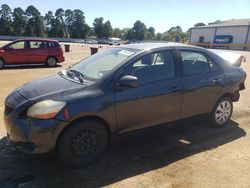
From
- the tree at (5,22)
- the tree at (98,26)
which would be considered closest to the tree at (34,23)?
the tree at (5,22)

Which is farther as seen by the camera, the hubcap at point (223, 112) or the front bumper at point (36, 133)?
the hubcap at point (223, 112)

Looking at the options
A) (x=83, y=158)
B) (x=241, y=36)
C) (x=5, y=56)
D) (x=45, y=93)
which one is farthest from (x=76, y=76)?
(x=241, y=36)

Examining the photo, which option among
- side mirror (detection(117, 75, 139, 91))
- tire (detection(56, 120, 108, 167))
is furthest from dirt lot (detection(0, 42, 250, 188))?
side mirror (detection(117, 75, 139, 91))

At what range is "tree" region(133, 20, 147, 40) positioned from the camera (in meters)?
120

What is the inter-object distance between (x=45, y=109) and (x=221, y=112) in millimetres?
3541

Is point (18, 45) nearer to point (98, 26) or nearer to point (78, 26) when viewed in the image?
point (78, 26)

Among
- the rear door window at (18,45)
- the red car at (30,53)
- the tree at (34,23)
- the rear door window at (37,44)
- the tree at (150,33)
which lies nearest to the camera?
the red car at (30,53)

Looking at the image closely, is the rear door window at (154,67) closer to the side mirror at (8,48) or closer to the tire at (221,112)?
the tire at (221,112)

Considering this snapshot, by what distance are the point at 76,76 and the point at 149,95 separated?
3.88ft

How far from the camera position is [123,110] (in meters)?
4.06

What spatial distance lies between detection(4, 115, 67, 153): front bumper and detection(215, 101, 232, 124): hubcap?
126 inches

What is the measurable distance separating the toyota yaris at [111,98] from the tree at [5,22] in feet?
307

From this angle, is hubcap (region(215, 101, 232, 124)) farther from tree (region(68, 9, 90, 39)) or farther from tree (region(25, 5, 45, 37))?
tree (region(68, 9, 90, 39))

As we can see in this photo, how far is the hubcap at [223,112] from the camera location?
546cm
